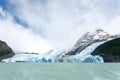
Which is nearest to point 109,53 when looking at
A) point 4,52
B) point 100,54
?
point 100,54

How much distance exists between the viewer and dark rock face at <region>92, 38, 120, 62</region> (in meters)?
126

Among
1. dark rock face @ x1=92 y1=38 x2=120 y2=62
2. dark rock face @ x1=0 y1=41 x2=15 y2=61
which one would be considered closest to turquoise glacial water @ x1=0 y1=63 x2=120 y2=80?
dark rock face @ x1=92 y1=38 x2=120 y2=62

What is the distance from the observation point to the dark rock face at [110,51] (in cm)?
12594

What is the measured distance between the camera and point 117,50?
133500 millimetres

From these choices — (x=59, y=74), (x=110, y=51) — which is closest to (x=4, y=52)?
(x=110, y=51)

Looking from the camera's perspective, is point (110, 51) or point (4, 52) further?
point (4, 52)

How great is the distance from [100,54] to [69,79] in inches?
4436

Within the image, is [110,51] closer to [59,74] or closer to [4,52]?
[4,52]

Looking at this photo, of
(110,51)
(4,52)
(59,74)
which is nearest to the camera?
(59,74)

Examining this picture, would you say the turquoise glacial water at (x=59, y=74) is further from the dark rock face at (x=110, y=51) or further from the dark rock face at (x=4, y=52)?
the dark rock face at (x=4, y=52)

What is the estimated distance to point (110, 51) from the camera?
134125 mm

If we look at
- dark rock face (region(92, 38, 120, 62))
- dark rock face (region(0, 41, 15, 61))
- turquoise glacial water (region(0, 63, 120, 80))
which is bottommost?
turquoise glacial water (region(0, 63, 120, 80))

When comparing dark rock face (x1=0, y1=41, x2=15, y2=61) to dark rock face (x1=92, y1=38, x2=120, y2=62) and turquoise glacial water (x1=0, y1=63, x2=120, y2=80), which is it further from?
turquoise glacial water (x1=0, y1=63, x2=120, y2=80)

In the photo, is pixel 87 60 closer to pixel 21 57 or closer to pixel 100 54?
pixel 100 54
